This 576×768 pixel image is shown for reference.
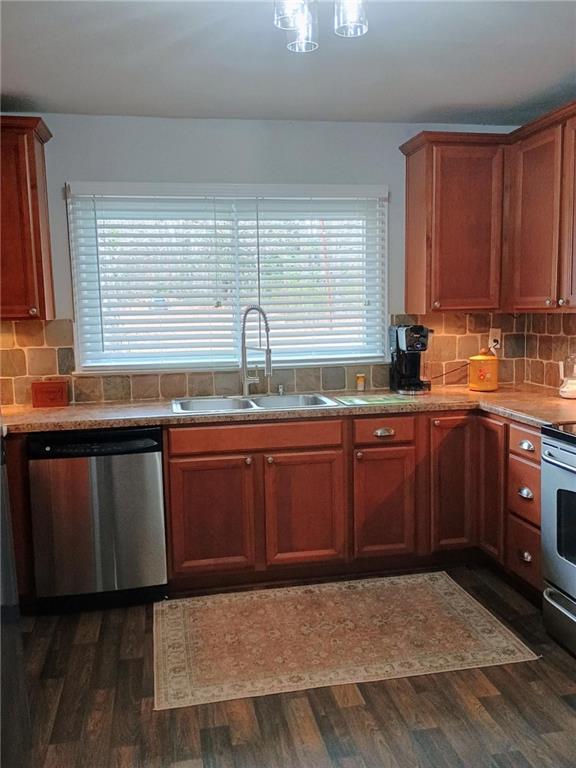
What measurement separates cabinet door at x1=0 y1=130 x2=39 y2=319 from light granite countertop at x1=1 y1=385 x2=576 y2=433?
1.82 ft

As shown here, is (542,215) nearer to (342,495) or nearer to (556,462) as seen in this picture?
(556,462)

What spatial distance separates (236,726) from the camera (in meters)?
2.24

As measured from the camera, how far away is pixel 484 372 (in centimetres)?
370

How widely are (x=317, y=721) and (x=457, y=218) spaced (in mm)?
2633

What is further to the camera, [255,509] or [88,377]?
[88,377]

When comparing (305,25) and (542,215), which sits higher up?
(305,25)

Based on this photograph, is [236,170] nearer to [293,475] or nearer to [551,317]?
[293,475]

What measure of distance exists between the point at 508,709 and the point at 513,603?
84 cm

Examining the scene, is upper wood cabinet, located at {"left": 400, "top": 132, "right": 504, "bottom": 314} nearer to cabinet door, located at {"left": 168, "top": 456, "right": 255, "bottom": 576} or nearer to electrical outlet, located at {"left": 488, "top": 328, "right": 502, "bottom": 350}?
electrical outlet, located at {"left": 488, "top": 328, "right": 502, "bottom": 350}

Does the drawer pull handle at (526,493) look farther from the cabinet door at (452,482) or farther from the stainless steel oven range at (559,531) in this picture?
the cabinet door at (452,482)

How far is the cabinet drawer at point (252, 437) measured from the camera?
3148mm

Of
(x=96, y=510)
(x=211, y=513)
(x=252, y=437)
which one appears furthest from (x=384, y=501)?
(x=96, y=510)

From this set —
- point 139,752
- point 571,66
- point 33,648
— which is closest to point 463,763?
point 139,752

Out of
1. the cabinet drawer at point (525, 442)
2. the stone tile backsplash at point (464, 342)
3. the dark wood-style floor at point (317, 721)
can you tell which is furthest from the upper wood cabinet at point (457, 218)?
the dark wood-style floor at point (317, 721)
